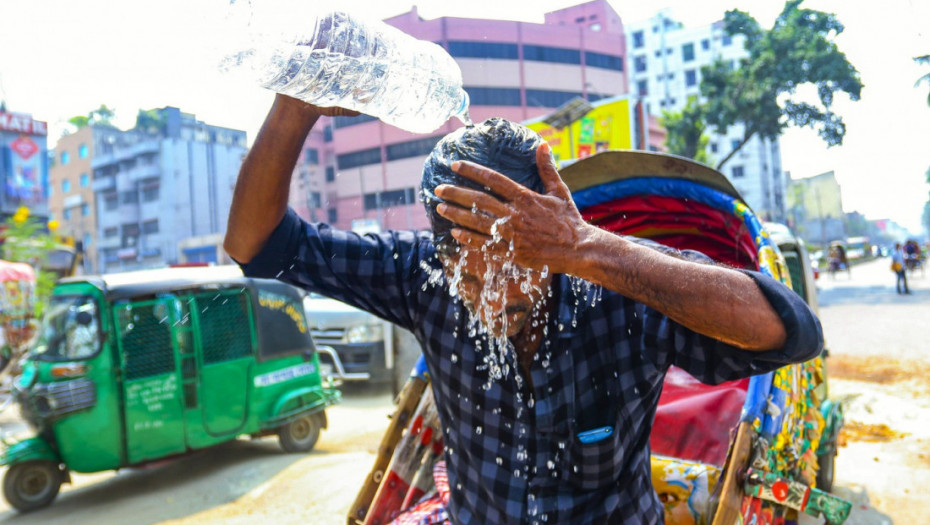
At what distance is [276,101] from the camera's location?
1.91m

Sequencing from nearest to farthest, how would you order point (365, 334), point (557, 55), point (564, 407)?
point (564, 407) < point (365, 334) < point (557, 55)

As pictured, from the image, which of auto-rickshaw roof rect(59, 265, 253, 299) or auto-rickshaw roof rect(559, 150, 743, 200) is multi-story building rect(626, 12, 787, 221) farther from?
auto-rickshaw roof rect(559, 150, 743, 200)

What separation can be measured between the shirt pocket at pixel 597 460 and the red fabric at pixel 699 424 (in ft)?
6.09

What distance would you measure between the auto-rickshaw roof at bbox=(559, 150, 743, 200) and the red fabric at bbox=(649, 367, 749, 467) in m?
1.09

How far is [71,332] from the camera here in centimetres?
558

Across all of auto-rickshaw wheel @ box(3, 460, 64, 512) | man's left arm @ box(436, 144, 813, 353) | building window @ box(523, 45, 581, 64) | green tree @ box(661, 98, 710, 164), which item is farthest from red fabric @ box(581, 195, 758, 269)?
building window @ box(523, 45, 581, 64)

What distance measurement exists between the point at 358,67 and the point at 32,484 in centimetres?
539

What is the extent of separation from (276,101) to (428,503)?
5.22ft

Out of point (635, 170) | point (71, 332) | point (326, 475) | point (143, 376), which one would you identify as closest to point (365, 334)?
point (326, 475)

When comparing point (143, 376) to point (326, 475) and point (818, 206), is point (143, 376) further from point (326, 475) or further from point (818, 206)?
point (818, 206)

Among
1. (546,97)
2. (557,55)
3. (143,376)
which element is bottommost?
(143,376)

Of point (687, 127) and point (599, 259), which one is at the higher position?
point (687, 127)

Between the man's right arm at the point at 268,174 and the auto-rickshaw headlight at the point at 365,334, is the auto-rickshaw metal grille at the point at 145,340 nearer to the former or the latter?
the auto-rickshaw headlight at the point at 365,334

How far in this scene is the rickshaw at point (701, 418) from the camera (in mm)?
2314
